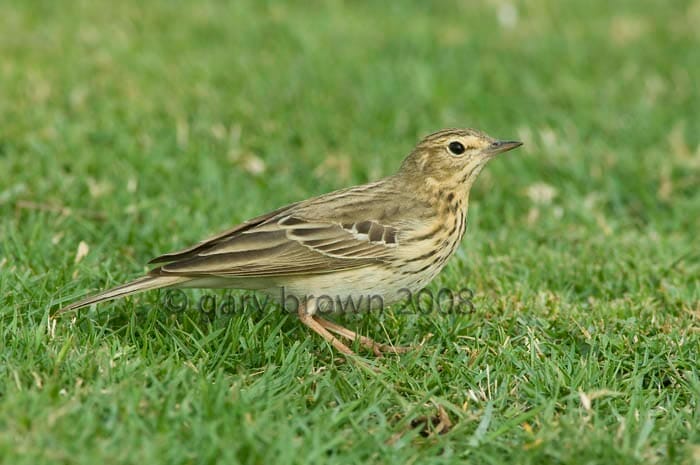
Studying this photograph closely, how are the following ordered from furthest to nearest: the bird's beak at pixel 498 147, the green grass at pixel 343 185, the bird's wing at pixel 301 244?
the bird's beak at pixel 498 147 → the bird's wing at pixel 301 244 → the green grass at pixel 343 185

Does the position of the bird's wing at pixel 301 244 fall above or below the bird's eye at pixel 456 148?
below

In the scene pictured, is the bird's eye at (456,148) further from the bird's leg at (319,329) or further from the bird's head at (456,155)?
the bird's leg at (319,329)

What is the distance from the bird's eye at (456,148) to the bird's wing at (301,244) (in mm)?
537

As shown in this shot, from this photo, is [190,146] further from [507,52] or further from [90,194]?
[507,52]

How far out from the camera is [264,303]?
20.4ft

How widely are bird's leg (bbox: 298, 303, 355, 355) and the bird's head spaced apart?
44.7 inches

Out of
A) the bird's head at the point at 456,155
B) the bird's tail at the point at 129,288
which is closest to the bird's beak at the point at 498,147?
the bird's head at the point at 456,155

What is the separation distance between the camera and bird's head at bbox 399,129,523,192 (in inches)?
241

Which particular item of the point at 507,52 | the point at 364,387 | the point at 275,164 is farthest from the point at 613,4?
the point at 364,387

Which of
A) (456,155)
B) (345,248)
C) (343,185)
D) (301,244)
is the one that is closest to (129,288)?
(301,244)

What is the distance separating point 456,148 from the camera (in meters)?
6.13

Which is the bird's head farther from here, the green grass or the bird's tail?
the bird's tail

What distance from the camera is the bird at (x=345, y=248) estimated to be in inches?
214

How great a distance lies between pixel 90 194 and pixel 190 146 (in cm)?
123
